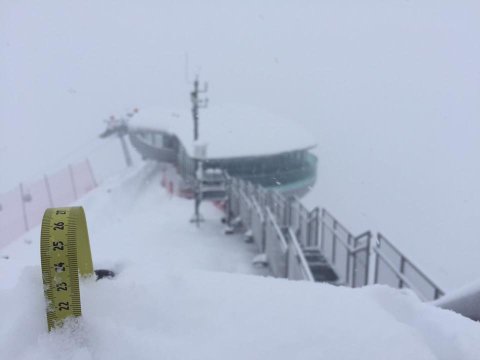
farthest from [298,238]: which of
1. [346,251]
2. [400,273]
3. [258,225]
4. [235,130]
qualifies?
[235,130]

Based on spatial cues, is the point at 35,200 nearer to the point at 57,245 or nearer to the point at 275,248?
the point at 275,248

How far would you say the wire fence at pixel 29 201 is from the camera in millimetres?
19422

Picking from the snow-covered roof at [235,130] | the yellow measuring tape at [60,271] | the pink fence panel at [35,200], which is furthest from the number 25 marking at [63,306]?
the snow-covered roof at [235,130]

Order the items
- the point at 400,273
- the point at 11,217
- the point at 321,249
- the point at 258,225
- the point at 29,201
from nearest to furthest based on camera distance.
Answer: the point at 400,273, the point at 321,249, the point at 258,225, the point at 11,217, the point at 29,201

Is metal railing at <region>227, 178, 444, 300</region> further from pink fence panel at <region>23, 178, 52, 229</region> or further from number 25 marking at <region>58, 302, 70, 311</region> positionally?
pink fence panel at <region>23, 178, 52, 229</region>

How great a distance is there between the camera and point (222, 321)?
1.83 m

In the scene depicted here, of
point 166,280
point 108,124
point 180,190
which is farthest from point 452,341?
point 108,124

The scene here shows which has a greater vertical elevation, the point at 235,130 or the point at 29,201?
the point at 235,130

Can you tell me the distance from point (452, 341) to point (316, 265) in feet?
20.4

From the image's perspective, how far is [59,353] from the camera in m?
1.56

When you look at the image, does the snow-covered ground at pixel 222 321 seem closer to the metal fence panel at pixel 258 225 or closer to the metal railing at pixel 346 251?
the metal railing at pixel 346 251

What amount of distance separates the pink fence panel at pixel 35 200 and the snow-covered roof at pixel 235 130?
23.6 ft

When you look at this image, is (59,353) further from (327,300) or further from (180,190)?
(180,190)

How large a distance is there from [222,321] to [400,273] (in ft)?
13.4
